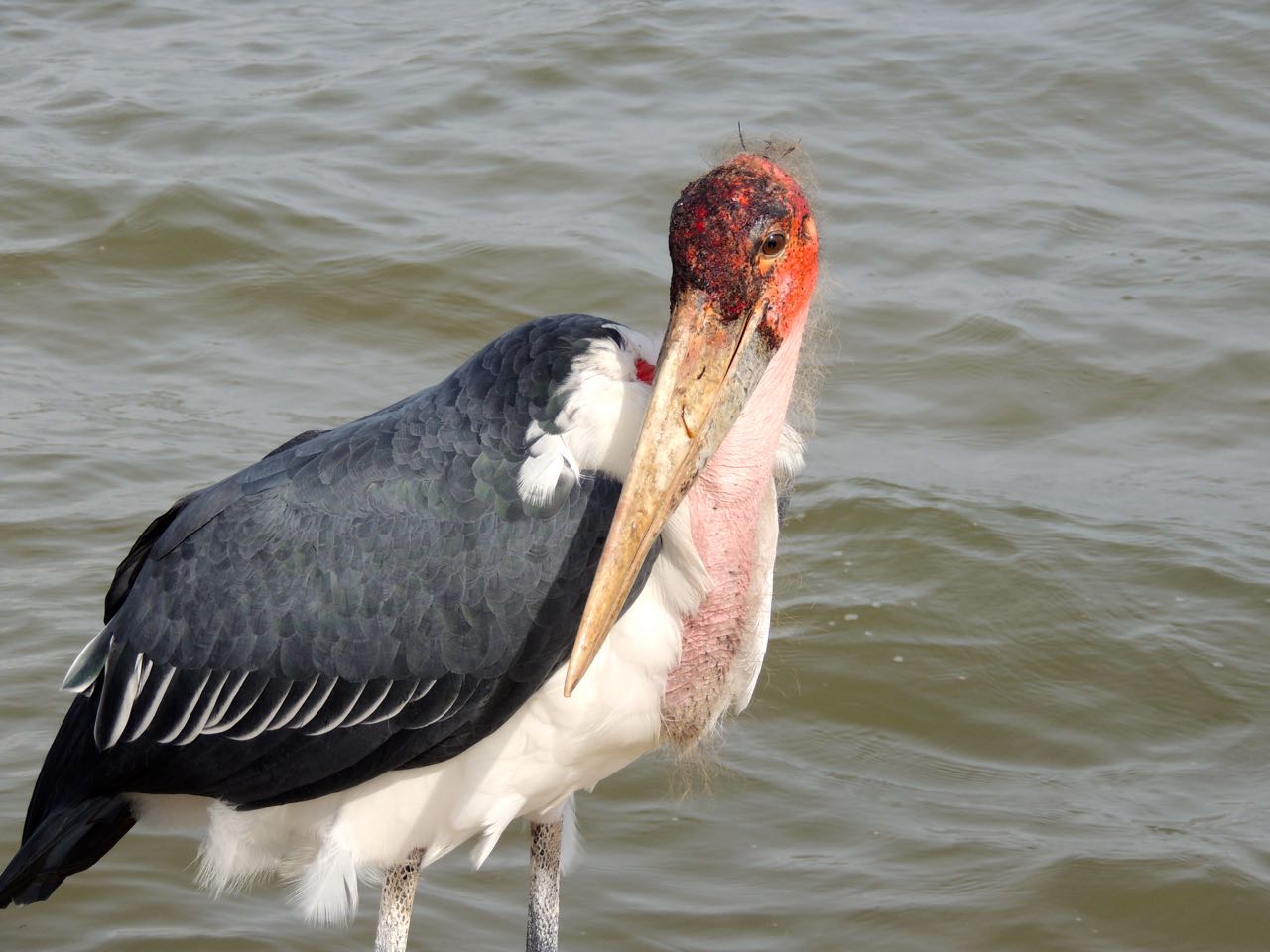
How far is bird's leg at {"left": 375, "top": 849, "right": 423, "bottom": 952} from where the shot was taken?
4.19 m

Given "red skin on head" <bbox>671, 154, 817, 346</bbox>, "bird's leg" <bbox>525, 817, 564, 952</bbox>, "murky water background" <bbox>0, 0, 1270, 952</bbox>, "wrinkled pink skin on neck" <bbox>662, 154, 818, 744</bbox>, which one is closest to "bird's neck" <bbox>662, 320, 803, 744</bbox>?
"wrinkled pink skin on neck" <bbox>662, 154, 818, 744</bbox>

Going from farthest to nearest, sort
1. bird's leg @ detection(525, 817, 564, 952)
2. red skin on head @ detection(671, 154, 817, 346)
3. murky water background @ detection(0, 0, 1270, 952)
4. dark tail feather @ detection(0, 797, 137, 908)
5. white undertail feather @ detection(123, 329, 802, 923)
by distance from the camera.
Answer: murky water background @ detection(0, 0, 1270, 952), bird's leg @ detection(525, 817, 564, 952), dark tail feather @ detection(0, 797, 137, 908), white undertail feather @ detection(123, 329, 802, 923), red skin on head @ detection(671, 154, 817, 346)

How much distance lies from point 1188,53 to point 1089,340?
3318 millimetres

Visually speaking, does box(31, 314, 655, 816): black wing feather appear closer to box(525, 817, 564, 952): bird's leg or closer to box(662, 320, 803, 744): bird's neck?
box(662, 320, 803, 744): bird's neck

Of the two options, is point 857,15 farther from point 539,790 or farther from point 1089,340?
point 539,790

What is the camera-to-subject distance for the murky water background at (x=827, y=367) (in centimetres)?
504

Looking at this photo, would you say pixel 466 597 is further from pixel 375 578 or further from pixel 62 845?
pixel 62 845

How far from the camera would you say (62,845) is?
4.13 m

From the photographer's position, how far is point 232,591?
3895 mm

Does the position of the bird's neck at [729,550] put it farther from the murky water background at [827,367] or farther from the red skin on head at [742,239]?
the murky water background at [827,367]

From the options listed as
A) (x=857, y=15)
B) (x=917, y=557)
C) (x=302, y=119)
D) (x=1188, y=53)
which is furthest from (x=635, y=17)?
(x=917, y=557)

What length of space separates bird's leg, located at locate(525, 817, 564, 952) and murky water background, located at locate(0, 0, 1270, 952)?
0.80 ft

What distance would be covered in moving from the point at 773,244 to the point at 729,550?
0.69 meters

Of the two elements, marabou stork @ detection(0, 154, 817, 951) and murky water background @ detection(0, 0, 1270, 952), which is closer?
marabou stork @ detection(0, 154, 817, 951)
